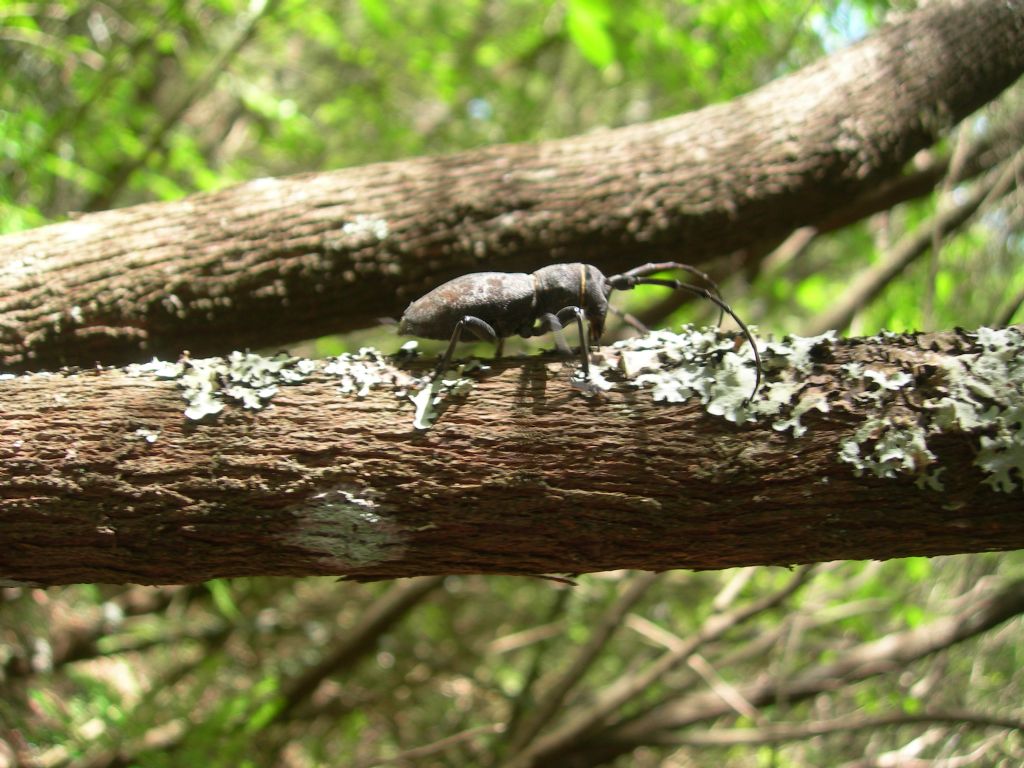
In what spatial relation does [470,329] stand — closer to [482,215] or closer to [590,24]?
[482,215]

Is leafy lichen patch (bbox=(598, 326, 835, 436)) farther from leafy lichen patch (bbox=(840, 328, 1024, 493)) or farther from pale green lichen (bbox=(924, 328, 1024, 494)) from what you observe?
pale green lichen (bbox=(924, 328, 1024, 494))

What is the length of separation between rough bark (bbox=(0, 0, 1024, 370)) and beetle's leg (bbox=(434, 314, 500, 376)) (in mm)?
844

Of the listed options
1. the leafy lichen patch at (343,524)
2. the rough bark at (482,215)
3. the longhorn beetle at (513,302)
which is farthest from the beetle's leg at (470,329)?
the rough bark at (482,215)

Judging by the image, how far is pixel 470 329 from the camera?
2.26 m

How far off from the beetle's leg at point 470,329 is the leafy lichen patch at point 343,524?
41 cm

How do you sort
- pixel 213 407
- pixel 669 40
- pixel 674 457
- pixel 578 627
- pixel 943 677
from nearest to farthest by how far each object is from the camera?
pixel 674 457 → pixel 213 407 → pixel 943 677 → pixel 669 40 → pixel 578 627

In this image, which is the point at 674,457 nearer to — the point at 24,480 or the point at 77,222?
the point at 24,480

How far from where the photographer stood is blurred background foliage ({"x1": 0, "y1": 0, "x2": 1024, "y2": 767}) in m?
4.05

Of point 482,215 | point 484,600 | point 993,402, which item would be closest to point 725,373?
point 993,402

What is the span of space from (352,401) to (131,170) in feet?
14.4

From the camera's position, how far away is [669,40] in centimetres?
524

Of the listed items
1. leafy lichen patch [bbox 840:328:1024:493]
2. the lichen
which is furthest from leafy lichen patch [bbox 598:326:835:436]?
the lichen

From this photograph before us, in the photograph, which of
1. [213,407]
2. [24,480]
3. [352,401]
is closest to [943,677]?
[352,401]

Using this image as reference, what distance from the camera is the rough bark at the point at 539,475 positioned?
1.78 metres
